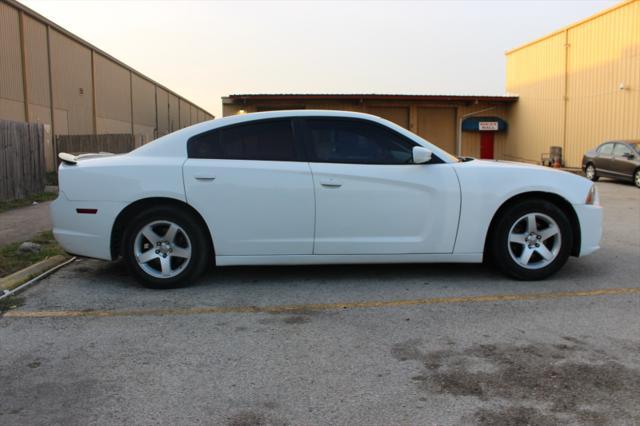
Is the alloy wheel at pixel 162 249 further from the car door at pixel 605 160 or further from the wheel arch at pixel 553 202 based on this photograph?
the car door at pixel 605 160

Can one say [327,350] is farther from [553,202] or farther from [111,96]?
[111,96]

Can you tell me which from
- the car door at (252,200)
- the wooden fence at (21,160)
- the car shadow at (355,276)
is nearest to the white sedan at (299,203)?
the car door at (252,200)

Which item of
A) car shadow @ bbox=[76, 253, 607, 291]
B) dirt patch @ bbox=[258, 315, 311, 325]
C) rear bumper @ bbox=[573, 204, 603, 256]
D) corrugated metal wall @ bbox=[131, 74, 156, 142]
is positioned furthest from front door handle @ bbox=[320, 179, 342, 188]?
corrugated metal wall @ bbox=[131, 74, 156, 142]

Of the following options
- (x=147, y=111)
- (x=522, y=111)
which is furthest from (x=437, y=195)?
(x=147, y=111)

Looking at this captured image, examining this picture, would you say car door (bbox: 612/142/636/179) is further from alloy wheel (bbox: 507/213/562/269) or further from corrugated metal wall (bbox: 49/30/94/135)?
corrugated metal wall (bbox: 49/30/94/135)

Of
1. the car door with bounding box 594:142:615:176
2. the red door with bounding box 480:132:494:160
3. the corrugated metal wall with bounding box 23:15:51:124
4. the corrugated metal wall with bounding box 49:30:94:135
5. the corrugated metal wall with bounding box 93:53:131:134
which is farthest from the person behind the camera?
the red door with bounding box 480:132:494:160

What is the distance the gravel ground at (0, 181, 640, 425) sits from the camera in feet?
9.30

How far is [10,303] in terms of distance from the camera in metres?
4.67

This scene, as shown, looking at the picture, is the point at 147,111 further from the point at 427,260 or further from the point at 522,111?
the point at 427,260

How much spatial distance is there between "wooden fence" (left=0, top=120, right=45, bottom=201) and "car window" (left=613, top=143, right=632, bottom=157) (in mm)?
16902

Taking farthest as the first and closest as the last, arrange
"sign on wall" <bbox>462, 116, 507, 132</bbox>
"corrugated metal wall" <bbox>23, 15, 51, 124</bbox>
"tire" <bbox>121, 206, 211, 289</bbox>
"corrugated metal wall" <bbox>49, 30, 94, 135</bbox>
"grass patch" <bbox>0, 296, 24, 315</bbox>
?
"sign on wall" <bbox>462, 116, 507, 132</bbox> → "corrugated metal wall" <bbox>49, 30, 94, 135</bbox> → "corrugated metal wall" <bbox>23, 15, 51, 124</bbox> → "tire" <bbox>121, 206, 211, 289</bbox> → "grass patch" <bbox>0, 296, 24, 315</bbox>

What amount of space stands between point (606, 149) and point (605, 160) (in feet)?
1.61

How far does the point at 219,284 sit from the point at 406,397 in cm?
272

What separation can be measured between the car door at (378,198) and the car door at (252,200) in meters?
0.14
